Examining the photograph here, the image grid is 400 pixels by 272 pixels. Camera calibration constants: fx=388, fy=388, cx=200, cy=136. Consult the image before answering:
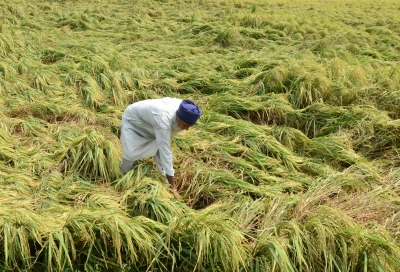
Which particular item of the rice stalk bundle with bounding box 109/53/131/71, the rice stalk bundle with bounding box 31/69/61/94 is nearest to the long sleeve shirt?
the rice stalk bundle with bounding box 31/69/61/94

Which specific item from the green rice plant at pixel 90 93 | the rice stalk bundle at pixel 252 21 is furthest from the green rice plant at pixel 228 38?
the green rice plant at pixel 90 93

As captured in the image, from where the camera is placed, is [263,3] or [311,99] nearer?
[311,99]

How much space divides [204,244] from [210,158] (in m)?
1.50

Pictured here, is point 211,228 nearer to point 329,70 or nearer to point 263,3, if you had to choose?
point 329,70

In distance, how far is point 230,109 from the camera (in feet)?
15.5

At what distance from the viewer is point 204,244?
2.27 meters

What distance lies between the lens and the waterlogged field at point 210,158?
234 centimetres

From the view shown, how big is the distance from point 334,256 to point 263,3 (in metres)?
12.5

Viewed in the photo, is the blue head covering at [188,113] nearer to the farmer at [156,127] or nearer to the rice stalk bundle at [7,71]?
the farmer at [156,127]

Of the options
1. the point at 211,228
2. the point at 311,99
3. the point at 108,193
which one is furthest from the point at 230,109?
the point at 211,228

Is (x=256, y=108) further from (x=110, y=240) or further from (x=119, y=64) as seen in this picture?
(x=110, y=240)

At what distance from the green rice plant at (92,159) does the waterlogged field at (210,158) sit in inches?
0.5

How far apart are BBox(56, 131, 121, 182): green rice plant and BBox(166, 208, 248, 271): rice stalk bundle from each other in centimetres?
107

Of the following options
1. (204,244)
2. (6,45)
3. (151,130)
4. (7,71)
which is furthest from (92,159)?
(6,45)
